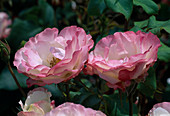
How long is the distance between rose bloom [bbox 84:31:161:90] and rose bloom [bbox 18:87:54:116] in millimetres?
72

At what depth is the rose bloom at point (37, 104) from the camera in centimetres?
36

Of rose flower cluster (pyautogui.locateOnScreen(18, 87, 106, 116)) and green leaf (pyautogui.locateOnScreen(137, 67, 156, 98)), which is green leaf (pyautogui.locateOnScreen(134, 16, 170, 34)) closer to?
green leaf (pyautogui.locateOnScreen(137, 67, 156, 98))

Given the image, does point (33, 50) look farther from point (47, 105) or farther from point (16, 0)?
point (16, 0)

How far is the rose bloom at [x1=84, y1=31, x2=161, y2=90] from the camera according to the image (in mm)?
357

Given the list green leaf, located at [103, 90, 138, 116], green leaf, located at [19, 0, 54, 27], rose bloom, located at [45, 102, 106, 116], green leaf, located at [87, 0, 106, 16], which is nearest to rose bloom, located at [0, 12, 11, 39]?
green leaf, located at [19, 0, 54, 27]

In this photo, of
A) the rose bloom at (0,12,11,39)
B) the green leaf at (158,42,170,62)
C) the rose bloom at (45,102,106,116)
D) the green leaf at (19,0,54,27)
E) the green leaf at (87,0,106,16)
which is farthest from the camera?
the green leaf at (19,0,54,27)

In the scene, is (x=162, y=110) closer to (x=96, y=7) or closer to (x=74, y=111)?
(x=74, y=111)

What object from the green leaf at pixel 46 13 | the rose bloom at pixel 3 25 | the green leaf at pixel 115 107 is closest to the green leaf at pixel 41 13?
the green leaf at pixel 46 13

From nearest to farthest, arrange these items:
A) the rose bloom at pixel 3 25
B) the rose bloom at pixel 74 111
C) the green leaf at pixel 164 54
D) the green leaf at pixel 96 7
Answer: the rose bloom at pixel 74 111
the green leaf at pixel 164 54
the green leaf at pixel 96 7
the rose bloom at pixel 3 25

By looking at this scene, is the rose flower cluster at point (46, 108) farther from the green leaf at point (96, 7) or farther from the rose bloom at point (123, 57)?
the green leaf at point (96, 7)

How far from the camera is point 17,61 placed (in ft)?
1.35

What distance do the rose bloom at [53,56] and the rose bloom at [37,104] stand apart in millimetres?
16

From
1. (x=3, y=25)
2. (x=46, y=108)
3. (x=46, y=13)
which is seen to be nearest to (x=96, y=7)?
(x=46, y=108)

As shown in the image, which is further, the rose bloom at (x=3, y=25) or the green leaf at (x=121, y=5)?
the rose bloom at (x=3, y=25)
